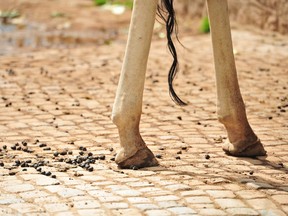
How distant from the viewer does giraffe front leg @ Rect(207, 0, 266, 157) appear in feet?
17.3

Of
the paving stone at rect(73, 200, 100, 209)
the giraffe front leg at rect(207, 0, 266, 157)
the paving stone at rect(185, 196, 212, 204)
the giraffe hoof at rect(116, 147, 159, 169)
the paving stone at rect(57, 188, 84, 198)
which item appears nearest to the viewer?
the paving stone at rect(73, 200, 100, 209)

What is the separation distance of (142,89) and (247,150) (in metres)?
0.85

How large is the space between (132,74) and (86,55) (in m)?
4.29

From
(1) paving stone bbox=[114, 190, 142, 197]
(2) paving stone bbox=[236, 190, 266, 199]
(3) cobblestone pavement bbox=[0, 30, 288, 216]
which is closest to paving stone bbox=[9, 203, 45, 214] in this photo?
(3) cobblestone pavement bbox=[0, 30, 288, 216]

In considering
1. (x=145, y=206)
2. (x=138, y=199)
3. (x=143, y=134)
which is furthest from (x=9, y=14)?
(x=145, y=206)

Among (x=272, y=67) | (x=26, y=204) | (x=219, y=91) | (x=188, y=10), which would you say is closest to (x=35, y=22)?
(x=188, y=10)

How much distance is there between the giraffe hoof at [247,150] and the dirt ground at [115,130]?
5 cm

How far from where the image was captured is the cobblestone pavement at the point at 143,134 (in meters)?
→ 4.55

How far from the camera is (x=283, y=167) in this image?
17.4 feet

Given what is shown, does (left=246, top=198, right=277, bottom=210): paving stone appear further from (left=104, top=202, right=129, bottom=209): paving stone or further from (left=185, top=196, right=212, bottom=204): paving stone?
(left=104, top=202, right=129, bottom=209): paving stone

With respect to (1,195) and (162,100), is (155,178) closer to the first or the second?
(1,195)

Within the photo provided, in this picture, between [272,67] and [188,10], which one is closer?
[272,67]

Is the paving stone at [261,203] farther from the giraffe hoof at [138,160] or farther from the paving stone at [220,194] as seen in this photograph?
the giraffe hoof at [138,160]

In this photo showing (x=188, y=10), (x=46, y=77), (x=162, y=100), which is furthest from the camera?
(x=188, y=10)
